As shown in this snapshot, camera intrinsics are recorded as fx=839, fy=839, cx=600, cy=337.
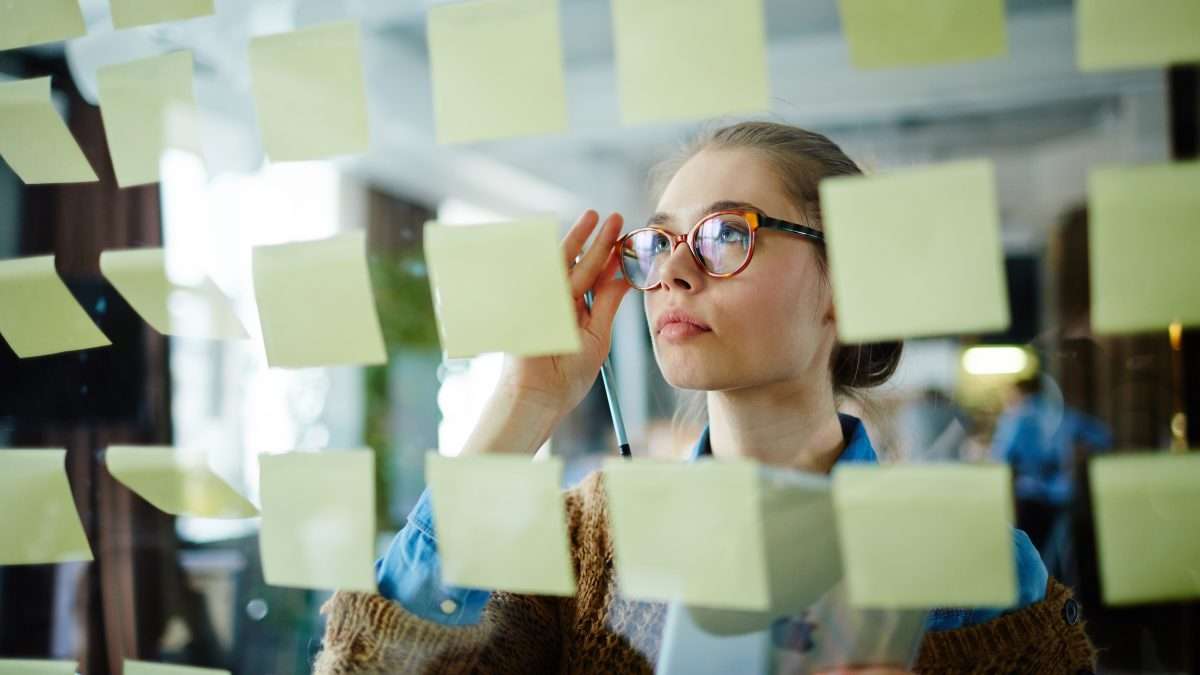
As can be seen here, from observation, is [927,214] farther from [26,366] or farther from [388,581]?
[26,366]

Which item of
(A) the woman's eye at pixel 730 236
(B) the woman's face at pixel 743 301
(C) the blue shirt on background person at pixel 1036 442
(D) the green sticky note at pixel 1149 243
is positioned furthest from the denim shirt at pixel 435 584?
(C) the blue shirt on background person at pixel 1036 442

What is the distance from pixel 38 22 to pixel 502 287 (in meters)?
0.49

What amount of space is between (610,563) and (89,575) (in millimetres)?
541

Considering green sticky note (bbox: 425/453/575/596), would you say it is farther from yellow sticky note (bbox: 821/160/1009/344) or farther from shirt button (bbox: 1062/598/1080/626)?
shirt button (bbox: 1062/598/1080/626)

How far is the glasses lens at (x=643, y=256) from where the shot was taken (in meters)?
0.76

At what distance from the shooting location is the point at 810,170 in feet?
2.67

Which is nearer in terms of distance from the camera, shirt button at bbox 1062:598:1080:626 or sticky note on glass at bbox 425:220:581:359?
sticky note on glass at bbox 425:220:581:359

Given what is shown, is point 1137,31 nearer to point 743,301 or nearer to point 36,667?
point 743,301

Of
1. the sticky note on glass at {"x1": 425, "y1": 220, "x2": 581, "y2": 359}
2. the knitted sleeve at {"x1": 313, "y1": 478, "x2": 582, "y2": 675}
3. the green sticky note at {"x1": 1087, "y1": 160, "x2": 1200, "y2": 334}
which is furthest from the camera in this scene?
the knitted sleeve at {"x1": 313, "y1": 478, "x2": 582, "y2": 675}

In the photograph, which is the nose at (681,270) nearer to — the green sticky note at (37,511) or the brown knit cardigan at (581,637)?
the brown knit cardigan at (581,637)

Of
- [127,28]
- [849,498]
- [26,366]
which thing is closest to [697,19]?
[849,498]

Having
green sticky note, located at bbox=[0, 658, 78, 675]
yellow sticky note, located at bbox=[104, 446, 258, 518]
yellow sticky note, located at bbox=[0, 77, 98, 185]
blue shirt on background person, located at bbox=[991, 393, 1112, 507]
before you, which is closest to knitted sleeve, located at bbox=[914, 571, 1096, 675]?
yellow sticky note, located at bbox=[104, 446, 258, 518]

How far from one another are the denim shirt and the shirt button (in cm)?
3

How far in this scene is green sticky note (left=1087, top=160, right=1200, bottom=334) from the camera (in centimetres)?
41
